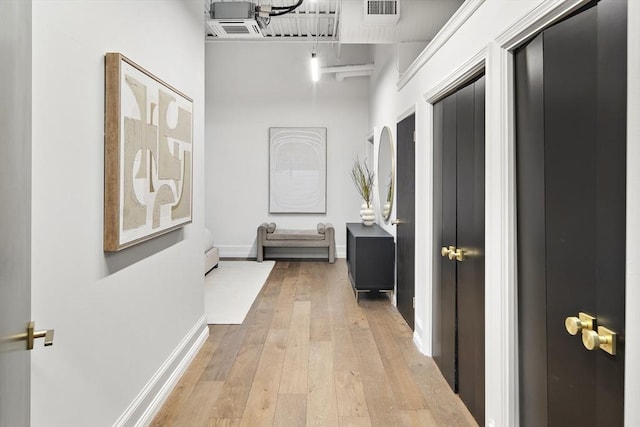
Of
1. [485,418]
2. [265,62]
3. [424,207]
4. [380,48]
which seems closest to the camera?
[485,418]

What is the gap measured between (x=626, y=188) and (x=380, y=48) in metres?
4.98

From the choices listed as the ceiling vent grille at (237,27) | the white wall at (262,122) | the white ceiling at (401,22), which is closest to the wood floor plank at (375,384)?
the white ceiling at (401,22)

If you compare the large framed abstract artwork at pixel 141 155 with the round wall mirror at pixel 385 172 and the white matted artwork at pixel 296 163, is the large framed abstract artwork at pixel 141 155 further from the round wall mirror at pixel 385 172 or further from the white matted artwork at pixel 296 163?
the white matted artwork at pixel 296 163

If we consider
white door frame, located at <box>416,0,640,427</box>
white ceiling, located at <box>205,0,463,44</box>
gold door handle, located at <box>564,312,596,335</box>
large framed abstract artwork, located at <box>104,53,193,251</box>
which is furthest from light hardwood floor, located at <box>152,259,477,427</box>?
white ceiling, located at <box>205,0,463,44</box>

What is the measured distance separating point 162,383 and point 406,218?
224 cm

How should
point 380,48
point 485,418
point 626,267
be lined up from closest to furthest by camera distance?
point 626,267
point 485,418
point 380,48

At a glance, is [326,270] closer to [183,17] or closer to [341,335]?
[341,335]

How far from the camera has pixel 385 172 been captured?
504 cm

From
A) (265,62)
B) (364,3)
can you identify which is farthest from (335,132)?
(364,3)

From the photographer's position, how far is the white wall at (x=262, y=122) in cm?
691

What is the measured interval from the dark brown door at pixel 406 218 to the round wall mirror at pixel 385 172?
0.59m

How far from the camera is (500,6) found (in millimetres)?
1742

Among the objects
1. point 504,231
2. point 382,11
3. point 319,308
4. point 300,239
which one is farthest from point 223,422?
point 300,239

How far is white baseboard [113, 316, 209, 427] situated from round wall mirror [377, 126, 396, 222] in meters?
2.40
